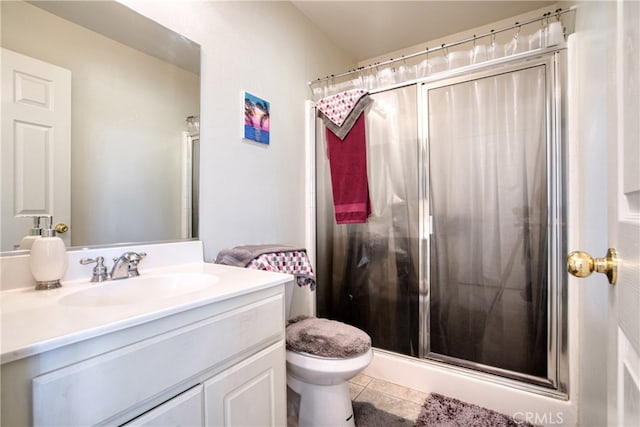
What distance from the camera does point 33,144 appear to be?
0.89 metres

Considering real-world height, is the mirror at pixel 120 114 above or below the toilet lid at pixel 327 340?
above

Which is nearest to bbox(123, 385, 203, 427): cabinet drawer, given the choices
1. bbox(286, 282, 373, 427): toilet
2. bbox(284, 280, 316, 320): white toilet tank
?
bbox(286, 282, 373, 427): toilet

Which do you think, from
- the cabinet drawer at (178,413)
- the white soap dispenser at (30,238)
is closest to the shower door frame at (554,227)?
the cabinet drawer at (178,413)

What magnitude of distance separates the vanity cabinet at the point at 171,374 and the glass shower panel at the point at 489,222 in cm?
110

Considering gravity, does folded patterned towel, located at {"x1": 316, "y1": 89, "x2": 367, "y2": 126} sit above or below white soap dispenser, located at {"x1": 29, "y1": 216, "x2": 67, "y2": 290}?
above

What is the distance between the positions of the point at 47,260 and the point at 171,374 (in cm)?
54

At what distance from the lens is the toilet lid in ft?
3.78

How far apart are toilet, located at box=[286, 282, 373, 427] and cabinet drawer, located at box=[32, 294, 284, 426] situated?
373mm

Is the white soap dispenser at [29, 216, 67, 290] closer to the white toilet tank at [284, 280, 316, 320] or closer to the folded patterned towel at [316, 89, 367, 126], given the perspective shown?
the white toilet tank at [284, 280, 316, 320]

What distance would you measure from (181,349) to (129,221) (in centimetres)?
67

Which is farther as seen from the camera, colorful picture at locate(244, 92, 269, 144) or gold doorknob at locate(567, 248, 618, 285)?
colorful picture at locate(244, 92, 269, 144)

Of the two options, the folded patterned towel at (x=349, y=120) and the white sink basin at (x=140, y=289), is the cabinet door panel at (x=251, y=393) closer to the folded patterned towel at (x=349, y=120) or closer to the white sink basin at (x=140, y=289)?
the white sink basin at (x=140, y=289)

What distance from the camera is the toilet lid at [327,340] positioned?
3.78 ft

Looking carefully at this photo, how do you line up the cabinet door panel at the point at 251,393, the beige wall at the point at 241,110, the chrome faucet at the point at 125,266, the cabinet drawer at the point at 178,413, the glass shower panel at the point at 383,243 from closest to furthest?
the cabinet drawer at the point at 178,413
the cabinet door panel at the point at 251,393
the chrome faucet at the point at 125,266
the beige wall at the point at 241,110
the glass shower panel at the point at 383,243
